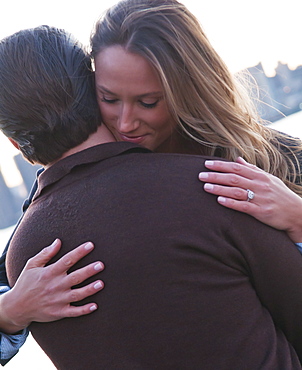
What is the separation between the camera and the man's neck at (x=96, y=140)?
48.5 inches

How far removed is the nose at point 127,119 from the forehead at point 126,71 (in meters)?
0.05

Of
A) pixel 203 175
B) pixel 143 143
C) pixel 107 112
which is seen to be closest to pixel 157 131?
pixel 143 143

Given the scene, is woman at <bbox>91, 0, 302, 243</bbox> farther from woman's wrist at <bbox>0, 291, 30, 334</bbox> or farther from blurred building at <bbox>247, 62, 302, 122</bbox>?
blurred building at <bbox>247, 62, 302, 122</bbox>

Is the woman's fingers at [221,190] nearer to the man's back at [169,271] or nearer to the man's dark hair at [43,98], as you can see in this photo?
the man's back at [169,271]

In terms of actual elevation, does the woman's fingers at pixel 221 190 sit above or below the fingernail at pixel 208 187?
below

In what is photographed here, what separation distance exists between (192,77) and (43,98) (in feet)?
1.72

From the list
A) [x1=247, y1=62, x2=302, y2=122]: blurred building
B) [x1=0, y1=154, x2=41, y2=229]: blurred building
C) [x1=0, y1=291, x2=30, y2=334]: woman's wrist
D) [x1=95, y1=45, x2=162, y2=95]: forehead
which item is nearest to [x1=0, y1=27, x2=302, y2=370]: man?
[x1=0, y1=291, x2=30, y2=334]: woman's wrist

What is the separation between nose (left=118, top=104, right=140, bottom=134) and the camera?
58.4 inches

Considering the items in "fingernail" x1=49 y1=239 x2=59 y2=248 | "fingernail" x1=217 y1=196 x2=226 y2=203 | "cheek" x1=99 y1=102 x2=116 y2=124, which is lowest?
"fingernail" x1=217 y1=196 x2=226 y2=203

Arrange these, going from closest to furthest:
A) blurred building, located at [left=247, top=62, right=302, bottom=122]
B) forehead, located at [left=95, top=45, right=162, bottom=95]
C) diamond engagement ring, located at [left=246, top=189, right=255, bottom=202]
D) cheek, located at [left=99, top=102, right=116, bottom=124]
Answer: diamond engagement ring, located at [left=246, top=189, right=255, bottom=202], cheek, located at [left=99, top=102, right=116, bottom=124], forehead, located at [left=95, top=45, right=162, bottom=95], blurred building, located at [left=247, top=62, right=302, bottom=122]

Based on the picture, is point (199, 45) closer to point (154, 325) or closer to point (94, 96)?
point (94, 96)

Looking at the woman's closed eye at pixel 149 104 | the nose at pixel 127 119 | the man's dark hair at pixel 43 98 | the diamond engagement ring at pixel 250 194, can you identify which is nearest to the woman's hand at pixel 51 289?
the man's dark hair at pixel 43 98

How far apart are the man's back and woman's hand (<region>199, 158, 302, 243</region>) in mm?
22

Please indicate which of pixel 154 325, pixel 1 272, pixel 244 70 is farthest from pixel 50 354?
pixel 244 70
